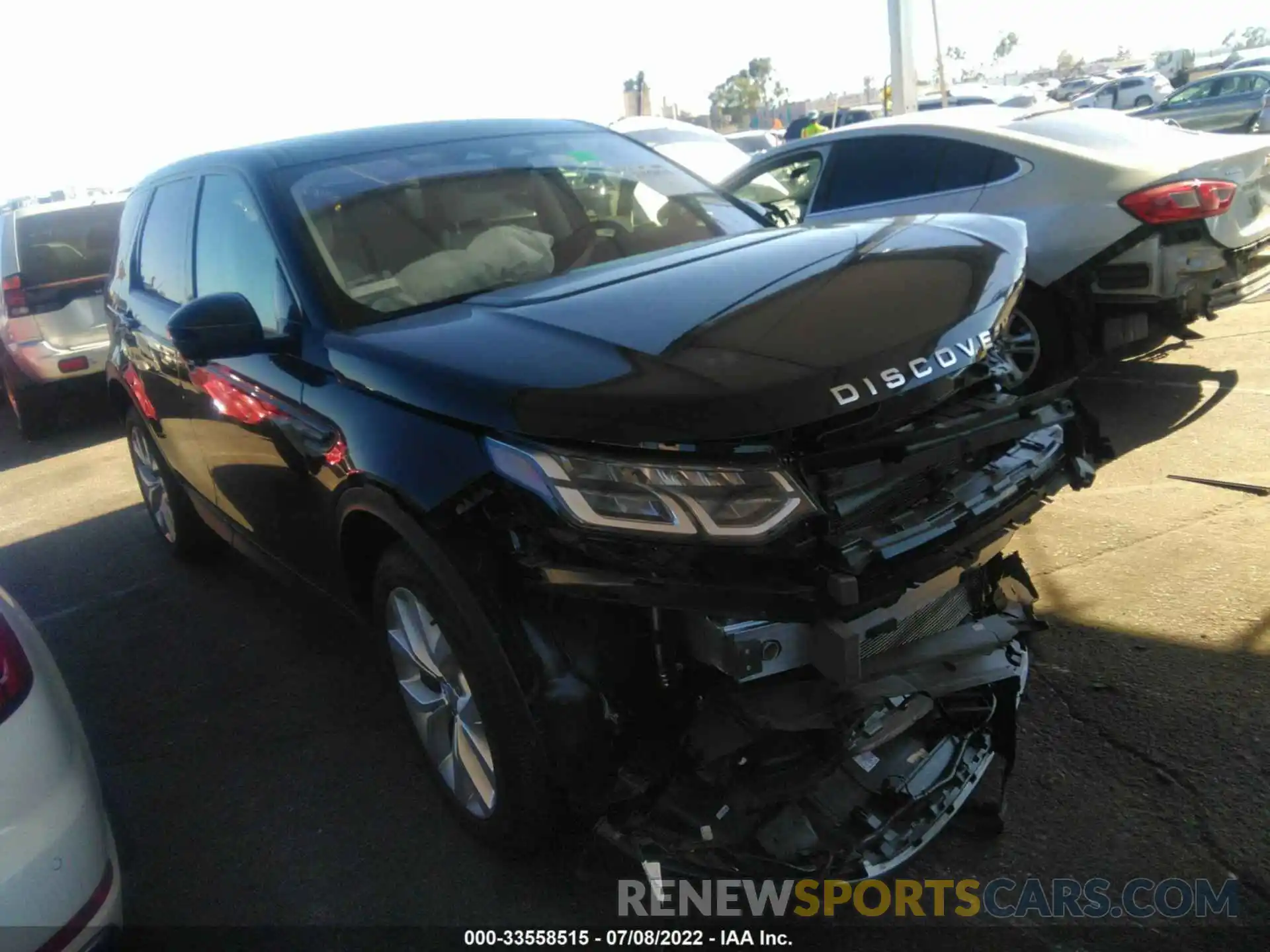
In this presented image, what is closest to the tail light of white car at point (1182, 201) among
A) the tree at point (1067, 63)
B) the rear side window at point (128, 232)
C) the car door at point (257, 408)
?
the car door at point (257, 408)

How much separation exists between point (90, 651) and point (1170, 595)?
13.9ft

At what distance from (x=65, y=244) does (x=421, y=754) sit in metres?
7.82

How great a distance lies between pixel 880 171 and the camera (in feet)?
20.1

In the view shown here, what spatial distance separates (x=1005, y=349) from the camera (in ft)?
8.92

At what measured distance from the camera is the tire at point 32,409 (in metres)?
8.65

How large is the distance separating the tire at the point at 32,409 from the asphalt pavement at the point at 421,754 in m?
3.98

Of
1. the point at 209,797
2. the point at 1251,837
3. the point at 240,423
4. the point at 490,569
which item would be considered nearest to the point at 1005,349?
the point at 1251,837

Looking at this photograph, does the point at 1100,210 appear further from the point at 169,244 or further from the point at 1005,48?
the point at 1005,48

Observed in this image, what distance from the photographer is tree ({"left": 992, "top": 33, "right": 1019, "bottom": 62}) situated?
348ft

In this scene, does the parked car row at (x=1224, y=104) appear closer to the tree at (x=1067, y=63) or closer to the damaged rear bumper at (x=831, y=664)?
the damaged rear bumper at (x=831, y=664)

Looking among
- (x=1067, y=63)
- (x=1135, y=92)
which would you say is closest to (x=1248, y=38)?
(x=1067, y=63)

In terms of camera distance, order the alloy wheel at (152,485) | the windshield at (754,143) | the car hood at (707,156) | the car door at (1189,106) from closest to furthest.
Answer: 1. the alloy wheel at (152,485)
2. the car hood at (707,156)
3. the windshield at (754,143)
4. the car door at (1189,106)

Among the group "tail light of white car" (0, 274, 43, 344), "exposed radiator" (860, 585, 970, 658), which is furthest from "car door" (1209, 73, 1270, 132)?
"exposed radiator" (860, 585, 970, 658)

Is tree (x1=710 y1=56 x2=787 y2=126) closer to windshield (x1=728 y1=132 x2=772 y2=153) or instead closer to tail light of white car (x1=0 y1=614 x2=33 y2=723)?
windshield (x1=728 y1=132 x2=772 y2=153)
